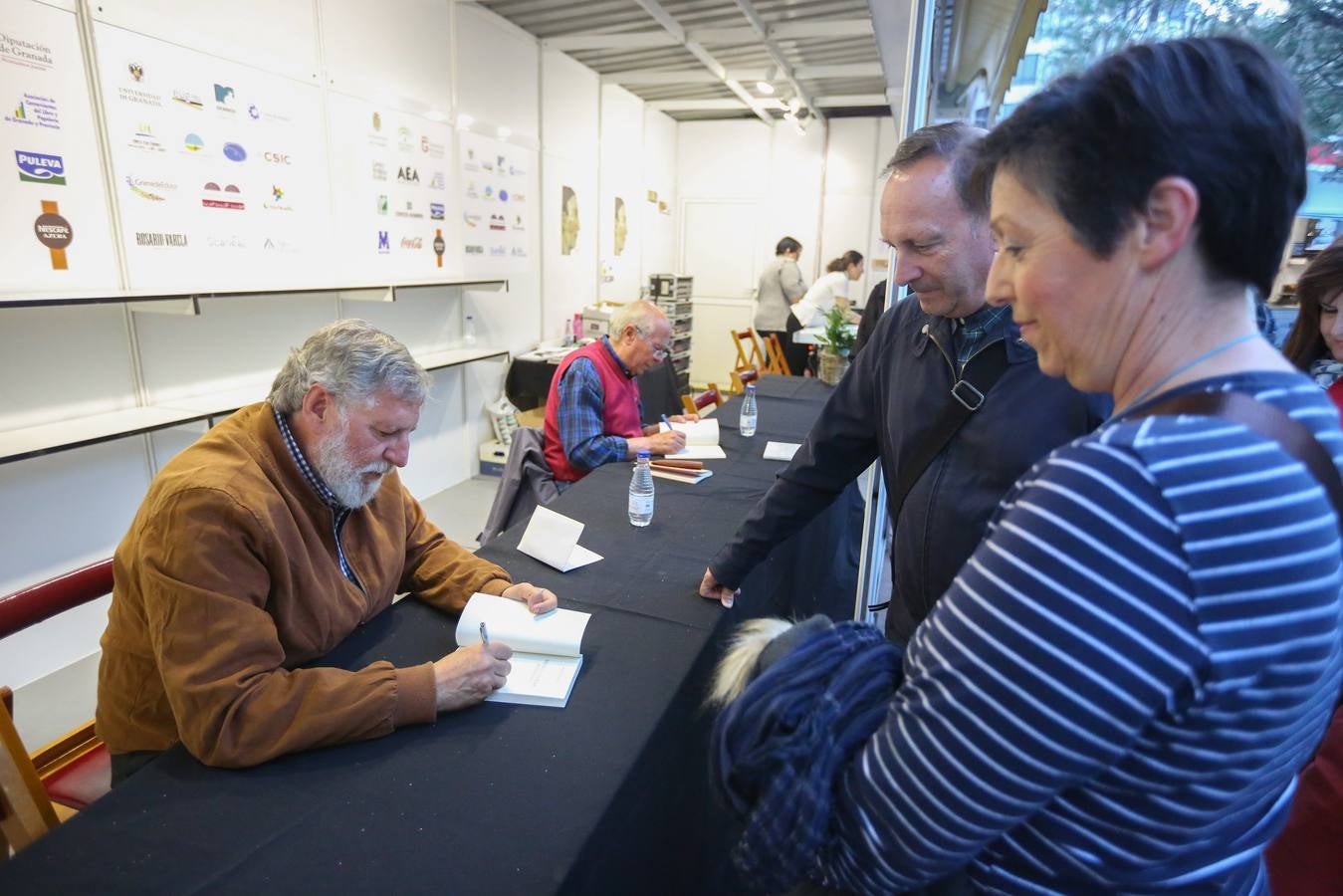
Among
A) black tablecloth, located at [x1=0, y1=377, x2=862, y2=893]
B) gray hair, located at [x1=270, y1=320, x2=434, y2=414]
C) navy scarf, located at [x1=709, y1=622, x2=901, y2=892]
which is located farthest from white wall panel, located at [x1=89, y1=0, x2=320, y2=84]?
navy scarf, located at [x1=709, y1=622, x2=901, y2=892]

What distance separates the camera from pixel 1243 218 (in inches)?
18.8

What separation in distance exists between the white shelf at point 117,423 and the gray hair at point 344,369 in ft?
5.22

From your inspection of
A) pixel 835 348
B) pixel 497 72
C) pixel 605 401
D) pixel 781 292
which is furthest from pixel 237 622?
pixel 781 292

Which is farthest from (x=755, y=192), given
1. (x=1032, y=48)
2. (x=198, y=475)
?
(x=198, y=475)

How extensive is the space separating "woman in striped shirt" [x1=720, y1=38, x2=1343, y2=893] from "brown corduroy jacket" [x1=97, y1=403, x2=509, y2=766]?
2.77 ft

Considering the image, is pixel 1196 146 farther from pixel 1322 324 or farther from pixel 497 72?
pixel 497 72

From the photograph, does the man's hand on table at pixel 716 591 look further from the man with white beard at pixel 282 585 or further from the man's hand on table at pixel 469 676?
the man's hand on table at pixel 469 676

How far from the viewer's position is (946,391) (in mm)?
1219

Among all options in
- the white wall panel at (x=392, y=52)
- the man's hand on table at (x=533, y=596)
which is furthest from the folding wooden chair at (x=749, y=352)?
the man's hand on table at (x=533, y=596)

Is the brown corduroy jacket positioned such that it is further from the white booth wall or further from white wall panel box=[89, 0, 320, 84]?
the white booth wall

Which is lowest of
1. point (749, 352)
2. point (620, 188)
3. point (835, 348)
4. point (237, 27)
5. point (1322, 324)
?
point (749, 352)

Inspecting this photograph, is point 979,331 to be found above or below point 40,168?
below

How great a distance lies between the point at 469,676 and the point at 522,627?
0.19 meters

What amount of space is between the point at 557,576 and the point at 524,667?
0.41 m
